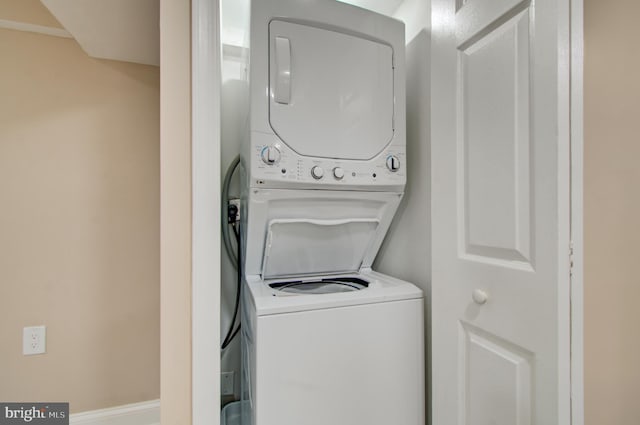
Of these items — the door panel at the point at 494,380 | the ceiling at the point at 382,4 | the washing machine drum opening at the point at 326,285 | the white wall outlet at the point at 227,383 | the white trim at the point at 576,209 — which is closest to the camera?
the white trim at the point at 576,209

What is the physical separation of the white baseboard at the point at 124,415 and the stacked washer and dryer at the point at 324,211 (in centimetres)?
104

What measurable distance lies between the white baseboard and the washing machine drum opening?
4.37 ft

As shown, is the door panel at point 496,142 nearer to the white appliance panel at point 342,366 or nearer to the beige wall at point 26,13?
the white appliance panel at point 342,366

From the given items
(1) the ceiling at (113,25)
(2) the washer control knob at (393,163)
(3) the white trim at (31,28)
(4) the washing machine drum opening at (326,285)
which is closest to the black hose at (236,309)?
(4) the washing machine drum opening at (326,285)

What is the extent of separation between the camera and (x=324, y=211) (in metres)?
1.32

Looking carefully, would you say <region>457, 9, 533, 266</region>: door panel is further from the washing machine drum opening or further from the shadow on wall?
the washing machine drum opening

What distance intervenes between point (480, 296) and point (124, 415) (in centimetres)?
216

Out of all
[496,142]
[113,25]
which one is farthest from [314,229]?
[113,25]

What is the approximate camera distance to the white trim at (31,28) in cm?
160

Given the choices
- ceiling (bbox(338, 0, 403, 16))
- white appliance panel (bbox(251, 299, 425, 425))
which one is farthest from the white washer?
ceiling (bbox(338, 0, 403, 16))
